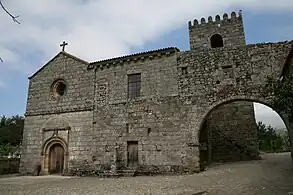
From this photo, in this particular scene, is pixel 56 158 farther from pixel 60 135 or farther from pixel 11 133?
pixel 11 133

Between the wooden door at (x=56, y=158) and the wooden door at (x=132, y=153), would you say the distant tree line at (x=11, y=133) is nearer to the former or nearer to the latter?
the wooden door at (x=56, y=158)

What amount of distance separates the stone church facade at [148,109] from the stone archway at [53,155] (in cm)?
6

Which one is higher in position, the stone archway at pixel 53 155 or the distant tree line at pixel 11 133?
the distant tree line at pixel 11 133

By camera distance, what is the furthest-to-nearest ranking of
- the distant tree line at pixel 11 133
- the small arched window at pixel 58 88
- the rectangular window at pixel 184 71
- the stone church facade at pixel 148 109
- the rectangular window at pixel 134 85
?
the distant tree line at pixel 11 133 → the small arched window at pixel 58 88 → the rectangular window at pixel 134 85 → the rectangular window at pixel 184 71 → the stone church facade at pixel 148 109

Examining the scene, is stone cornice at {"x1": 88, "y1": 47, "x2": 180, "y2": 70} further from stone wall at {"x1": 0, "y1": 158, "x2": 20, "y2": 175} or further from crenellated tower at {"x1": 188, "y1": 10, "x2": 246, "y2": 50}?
stone wall at {"x1": 0, "y1": 158, "x2": 20, "y2": 175}

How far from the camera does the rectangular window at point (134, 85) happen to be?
15.0 m

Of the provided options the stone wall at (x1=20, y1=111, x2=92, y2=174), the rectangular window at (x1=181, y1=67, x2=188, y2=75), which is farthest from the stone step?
the rectangular window at (x1=181, y1=67, x2=188, y2=75)

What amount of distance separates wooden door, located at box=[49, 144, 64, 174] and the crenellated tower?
11854mm

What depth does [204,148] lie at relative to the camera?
15.8 metres

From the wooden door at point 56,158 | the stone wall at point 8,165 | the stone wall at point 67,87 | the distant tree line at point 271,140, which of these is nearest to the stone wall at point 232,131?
the stone wall at point 67,87

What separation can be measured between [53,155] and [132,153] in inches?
214

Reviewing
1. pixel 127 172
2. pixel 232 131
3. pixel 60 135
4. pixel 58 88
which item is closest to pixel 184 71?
pixel 232 131

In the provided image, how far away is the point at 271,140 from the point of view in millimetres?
32062

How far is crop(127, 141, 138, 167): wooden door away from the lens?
1395 centimetres
